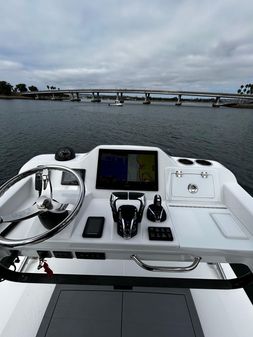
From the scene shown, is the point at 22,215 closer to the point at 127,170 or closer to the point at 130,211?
the point at 130,211

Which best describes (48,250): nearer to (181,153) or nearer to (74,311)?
(74,311)

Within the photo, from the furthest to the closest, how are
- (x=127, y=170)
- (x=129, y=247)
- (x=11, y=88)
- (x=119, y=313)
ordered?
(x=11, y=88)
(x=127, y=170)
(x=119, y=313)
(x=129, y=247)

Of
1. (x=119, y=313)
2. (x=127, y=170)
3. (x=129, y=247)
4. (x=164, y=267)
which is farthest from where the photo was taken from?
(x=127, y=170)

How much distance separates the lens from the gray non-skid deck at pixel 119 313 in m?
1.57

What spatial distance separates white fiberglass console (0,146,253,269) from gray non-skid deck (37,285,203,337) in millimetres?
531

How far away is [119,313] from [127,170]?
1443 millimetres

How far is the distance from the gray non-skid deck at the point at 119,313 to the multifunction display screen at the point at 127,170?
111 centimetres

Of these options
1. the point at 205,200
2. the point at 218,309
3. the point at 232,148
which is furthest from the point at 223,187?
the point at 232,148

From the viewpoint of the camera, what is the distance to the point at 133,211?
1.61m

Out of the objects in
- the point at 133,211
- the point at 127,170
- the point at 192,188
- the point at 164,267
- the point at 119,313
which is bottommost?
the point at 119,313

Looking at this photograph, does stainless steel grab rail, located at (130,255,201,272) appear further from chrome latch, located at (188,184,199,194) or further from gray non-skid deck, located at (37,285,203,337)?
chrome latch, located at (188,184,199,194)

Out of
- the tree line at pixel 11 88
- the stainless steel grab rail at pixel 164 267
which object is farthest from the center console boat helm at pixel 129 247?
the tree line at pixel 11 88

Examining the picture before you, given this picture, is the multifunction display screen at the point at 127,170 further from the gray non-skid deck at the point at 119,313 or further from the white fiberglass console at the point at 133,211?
the gray non-skid deck at the point at 119,313

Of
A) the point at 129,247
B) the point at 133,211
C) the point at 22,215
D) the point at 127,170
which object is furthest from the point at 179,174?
the point at 22,215
